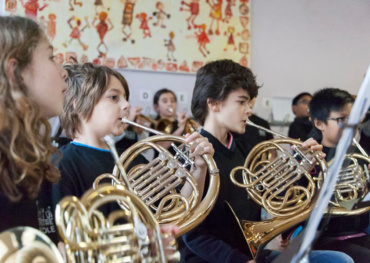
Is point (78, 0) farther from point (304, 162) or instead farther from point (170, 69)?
point (304, 162)

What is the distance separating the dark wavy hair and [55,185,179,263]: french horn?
1071 millimetres

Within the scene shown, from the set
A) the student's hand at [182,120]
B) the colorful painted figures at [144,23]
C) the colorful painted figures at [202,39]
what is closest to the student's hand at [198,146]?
the student's hand at [182,120]

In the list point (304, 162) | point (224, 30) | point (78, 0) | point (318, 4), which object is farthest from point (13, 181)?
point (318, 4)

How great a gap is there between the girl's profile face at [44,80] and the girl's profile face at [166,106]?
253cm

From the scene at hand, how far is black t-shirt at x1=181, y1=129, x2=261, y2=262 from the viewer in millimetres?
1666

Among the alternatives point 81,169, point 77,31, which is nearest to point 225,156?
point 81,169

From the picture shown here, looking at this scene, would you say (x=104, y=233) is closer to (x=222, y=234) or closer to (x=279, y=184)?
(x=222, y=234)

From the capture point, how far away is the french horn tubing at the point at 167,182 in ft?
5.09

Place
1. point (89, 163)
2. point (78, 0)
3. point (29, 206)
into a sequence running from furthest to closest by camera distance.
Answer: point (78, 0)
point (89, 163)
point (29, 206)

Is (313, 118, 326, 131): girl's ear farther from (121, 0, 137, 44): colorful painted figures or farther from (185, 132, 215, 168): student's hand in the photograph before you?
(121, 0, 137, 44): colorful painted figures

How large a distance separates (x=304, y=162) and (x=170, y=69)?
206cm

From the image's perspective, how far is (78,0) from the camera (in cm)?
349

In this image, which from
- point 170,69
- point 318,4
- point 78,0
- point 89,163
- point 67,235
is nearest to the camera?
point 67,235

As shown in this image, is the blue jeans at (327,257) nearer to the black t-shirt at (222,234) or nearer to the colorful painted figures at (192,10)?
the black t-shirt at (222,234)
